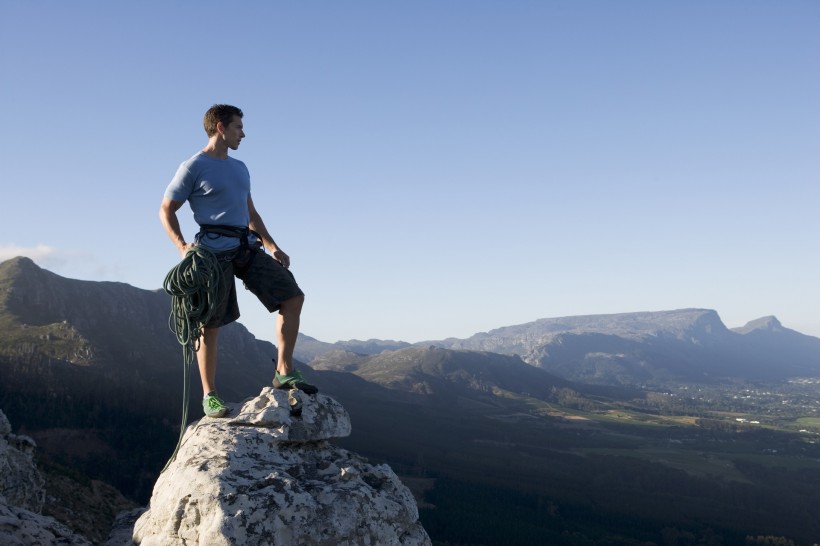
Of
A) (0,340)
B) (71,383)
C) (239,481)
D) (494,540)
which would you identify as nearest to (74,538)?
(239,481)

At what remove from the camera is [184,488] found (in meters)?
7.15

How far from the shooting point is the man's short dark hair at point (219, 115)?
887 centimetres

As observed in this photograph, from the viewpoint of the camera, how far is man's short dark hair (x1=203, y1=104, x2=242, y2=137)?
8867 mm

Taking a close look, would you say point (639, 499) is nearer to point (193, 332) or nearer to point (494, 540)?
point (494, 540)

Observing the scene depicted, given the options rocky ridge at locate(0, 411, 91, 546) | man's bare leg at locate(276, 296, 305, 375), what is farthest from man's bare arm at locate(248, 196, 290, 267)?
rocky ridge at locate(0, 411, 91, 546)

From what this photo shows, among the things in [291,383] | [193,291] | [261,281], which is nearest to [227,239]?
[261,281]

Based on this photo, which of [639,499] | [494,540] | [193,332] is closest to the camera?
[193,332]

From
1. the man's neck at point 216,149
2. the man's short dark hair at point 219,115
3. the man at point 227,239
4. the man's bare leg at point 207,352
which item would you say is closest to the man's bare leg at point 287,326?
the man at point 227,239

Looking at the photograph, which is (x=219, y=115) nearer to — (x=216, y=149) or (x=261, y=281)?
(x=216, y=149)

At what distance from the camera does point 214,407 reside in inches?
352

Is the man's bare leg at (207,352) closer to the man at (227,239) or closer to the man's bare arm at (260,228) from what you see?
the man at (227,239)

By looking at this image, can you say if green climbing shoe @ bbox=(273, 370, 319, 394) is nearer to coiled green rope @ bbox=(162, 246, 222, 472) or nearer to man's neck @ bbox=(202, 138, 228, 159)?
coiled green rope @ bbox=(162, 246, 222, 472)

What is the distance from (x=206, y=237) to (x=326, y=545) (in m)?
4.60

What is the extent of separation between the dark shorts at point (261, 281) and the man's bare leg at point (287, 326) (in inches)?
3.9
